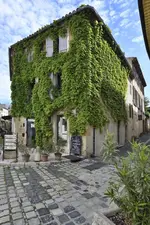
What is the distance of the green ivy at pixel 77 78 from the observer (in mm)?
8531

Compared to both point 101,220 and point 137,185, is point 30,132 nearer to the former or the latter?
point 101,220

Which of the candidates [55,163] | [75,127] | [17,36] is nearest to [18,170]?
[55,163]

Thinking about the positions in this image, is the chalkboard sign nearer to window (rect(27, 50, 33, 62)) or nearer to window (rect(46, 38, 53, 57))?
window (rect(46, 38, 53, 57))

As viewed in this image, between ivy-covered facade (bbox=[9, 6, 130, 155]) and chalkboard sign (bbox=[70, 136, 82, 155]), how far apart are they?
0.32m

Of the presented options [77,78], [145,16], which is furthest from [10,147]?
[145,16]

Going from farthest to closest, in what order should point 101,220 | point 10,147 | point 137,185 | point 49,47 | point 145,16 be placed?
point 49,47, point 10,147, point 145,16, point 101,220, point 137,185

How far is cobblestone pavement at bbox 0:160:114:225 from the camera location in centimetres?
298

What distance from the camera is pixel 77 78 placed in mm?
8570

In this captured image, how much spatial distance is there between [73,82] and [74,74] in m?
0.46

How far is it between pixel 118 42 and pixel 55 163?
9.77 metres

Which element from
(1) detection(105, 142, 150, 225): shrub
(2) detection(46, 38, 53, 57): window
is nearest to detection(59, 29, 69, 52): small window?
(2) detection(46, 38, 53, 57): window

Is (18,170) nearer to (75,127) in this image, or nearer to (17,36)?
(75,127)

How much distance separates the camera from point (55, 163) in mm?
7086

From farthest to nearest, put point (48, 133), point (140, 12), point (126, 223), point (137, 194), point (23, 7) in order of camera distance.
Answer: point (48, 133), point (23, 7), point (140, 12), point (126, 223), point (137, 194)
